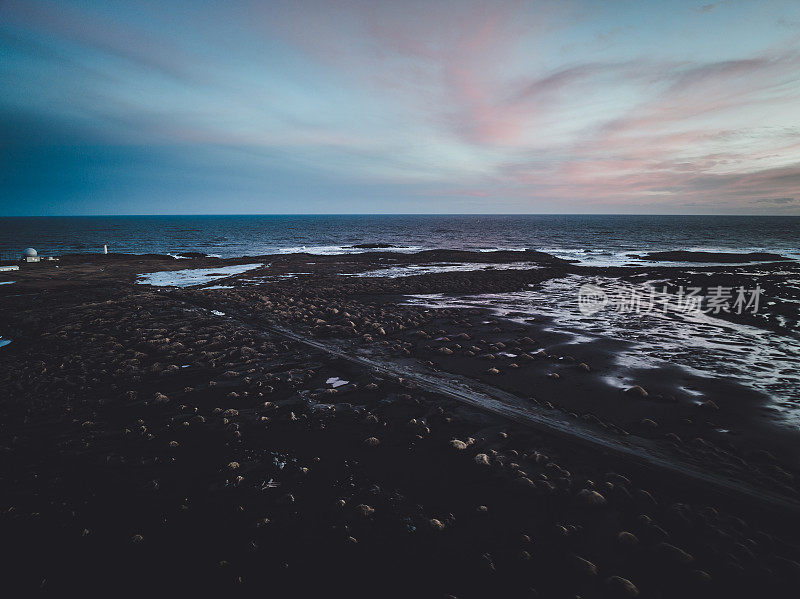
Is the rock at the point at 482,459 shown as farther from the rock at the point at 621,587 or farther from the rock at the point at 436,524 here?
the rock at the point at 621,587

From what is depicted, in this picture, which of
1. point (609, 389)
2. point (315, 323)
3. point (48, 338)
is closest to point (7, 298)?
point (48, 338)

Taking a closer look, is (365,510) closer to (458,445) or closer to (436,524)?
(436,524)

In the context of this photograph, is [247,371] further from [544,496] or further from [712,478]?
[712,478]

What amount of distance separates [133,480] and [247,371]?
5.14m

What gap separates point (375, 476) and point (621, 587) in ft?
13.7

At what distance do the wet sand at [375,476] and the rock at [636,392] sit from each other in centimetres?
9

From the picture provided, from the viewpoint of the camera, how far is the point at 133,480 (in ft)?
22.5

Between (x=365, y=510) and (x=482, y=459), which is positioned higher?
(x=482, y=459)

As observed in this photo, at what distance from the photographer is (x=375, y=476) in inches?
277

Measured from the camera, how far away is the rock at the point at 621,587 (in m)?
4.71

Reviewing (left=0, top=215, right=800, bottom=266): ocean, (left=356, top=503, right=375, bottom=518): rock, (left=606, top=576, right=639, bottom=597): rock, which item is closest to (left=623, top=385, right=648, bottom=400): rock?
(left=606, top=576, right=639, bottom=597): rock

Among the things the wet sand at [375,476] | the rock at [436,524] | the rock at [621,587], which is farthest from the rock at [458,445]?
the rock at [621,587]

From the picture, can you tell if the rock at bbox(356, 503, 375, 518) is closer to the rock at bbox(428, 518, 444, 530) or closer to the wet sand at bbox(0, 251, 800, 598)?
the wet sand at bbox(0, 251, 800, 598)

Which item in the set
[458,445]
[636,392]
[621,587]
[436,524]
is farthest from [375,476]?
[636,392]
